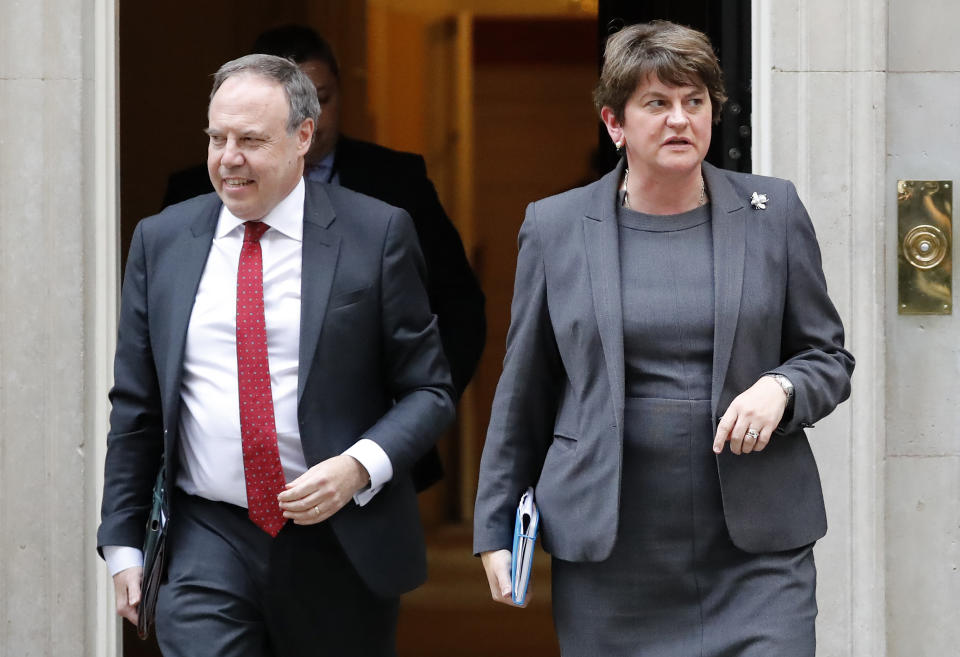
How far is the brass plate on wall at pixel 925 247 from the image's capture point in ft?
15.5

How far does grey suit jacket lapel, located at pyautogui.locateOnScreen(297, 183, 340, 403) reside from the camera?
3.61m

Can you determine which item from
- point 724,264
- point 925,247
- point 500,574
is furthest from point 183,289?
point 925,247

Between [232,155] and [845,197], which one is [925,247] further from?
[232,155]

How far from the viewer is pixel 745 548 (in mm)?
3266

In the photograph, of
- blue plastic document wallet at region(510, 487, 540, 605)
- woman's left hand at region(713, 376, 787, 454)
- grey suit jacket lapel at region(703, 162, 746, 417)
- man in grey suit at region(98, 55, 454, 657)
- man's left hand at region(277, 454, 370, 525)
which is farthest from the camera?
man in grey suit at region(98, 55, 454, 657)

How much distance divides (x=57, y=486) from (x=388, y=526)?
136cm

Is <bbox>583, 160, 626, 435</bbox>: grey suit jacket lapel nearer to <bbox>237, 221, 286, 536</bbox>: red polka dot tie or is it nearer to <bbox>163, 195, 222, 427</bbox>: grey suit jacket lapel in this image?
<bbox>237, 221, 286, 536</bbox>: red polka dot tie

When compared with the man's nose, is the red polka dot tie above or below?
below

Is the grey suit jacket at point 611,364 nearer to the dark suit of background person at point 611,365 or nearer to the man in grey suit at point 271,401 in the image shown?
the dark suit of background person at point 611,365

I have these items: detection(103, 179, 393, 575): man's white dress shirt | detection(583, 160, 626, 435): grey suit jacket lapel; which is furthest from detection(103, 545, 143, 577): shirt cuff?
detection(583, 160, 626, 435): grey suit jacket lapel

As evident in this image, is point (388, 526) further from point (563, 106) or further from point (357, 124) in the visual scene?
point (563, 106)

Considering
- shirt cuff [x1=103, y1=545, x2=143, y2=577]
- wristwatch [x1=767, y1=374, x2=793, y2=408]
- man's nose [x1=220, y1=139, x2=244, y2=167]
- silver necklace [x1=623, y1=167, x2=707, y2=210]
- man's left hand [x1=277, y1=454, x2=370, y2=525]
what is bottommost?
shirt cuff [x1=103, y1=545, x2=143, y2=577]

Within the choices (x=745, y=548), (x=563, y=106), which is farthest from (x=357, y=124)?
(x=745, y=548)

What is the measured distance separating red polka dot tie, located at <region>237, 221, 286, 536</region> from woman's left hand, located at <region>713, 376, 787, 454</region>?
3.40ft
